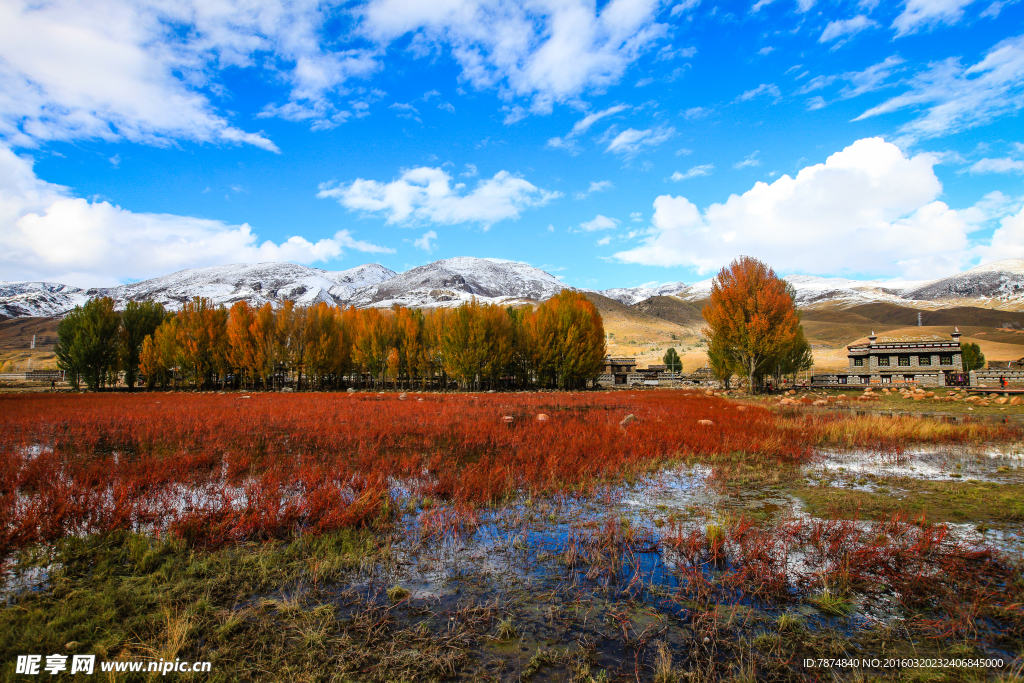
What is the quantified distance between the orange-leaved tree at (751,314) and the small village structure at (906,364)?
2060cm

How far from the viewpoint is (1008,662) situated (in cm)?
367

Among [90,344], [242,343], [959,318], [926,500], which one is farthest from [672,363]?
[959,318]

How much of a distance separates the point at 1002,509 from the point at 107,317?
233 ft

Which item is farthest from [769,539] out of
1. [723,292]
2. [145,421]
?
[723,292]

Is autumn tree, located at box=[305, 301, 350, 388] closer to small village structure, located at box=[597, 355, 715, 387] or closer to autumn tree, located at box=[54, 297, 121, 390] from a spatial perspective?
autumn tree, located at box=[54, 297, 121, 390]

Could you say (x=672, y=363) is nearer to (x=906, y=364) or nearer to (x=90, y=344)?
(x=906, y=364)

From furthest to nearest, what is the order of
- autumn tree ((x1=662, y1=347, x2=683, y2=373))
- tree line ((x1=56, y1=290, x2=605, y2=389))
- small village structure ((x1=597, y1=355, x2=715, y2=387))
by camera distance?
1. autumn tree ((x1=662, y1=347, x2=683, y2=373))
2. small village structure ((x1=597, y1=355, x2=715, y2=387))
3. tree line ((x1=56, y1=290, x2=605, y2=389))

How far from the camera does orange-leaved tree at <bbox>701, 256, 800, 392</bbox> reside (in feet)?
110

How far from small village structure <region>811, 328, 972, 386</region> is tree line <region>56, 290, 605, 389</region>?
98.5ft

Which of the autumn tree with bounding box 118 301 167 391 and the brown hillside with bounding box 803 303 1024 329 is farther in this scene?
the brown hillside with bounding box 803 303 1024 329

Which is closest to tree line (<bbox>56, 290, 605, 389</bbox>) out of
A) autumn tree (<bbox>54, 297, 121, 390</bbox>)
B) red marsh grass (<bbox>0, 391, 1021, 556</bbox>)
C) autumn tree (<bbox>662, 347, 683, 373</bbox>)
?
autumn tree (<bbox>54, 297, 121, 390</bbox>)

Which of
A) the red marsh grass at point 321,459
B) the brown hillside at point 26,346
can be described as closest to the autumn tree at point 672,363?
the red marsh grass at point 321,459

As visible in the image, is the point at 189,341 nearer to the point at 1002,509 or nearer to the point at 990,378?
the point at 1002,509

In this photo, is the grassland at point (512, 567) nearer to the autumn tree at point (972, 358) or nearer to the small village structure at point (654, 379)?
the small village structure at point (654, 379)
